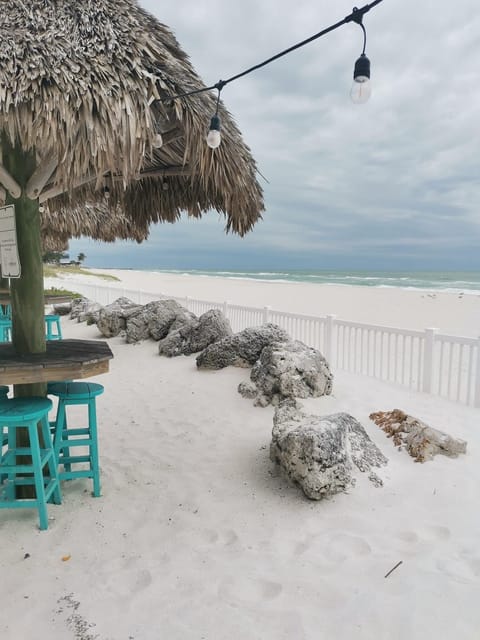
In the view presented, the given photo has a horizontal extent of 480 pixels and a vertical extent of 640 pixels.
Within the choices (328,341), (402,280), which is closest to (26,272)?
(328,341)

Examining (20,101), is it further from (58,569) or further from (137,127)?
(58,569)

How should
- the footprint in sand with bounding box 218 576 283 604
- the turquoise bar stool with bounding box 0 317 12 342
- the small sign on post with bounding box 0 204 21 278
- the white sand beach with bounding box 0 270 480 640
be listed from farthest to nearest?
the turquoise bar stool with bounding box 0 317 12 342, the small sign on post with bounding box 0 204 21 278, the footprint in sand with bounding box 218 576 283 604, the white sand beach with bounding box 0 270 480 640

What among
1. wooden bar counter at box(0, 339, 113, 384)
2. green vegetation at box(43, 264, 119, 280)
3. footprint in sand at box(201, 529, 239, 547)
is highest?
green vegetation at box(43, 264, 119, 280)

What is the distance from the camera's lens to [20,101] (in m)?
2.46

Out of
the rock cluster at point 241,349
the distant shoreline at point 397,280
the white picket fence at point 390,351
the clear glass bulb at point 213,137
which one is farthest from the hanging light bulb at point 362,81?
the distant shoreline at point 397,280

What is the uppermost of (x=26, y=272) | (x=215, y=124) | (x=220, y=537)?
(x=215, y=124)

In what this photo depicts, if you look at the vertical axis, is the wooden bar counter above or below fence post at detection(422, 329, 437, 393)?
above

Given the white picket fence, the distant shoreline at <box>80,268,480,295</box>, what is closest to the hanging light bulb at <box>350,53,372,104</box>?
the white picket fence

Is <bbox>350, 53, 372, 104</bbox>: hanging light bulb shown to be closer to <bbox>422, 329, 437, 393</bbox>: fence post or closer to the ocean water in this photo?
<bbox>422, 329, 437, 393</bbox>: fence post

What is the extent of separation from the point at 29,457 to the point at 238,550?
1.78 metres

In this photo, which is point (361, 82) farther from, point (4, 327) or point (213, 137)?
point (4, 327)

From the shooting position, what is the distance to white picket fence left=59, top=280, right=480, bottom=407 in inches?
198

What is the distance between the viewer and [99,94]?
8.59 ft

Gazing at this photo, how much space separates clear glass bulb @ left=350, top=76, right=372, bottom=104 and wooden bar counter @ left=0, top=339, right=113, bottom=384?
2272 mm
